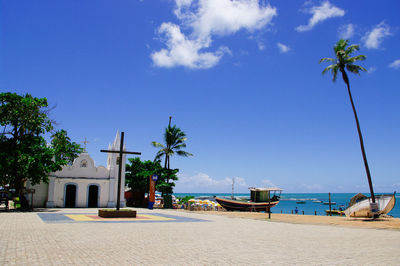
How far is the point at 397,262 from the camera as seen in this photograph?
22.4 feet

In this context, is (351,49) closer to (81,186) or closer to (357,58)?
(357,58)

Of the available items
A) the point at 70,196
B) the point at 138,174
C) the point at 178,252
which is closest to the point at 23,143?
the point at 70,196

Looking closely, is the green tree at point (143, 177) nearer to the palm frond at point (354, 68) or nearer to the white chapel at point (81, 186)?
the white chapel at point (81, 186)

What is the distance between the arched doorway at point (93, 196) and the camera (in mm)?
31575

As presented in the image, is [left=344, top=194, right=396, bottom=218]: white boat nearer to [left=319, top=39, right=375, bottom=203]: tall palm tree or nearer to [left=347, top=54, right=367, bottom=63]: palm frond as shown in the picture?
Result: [left=319, top=39, right=375, bottom=203]: tall palm tree

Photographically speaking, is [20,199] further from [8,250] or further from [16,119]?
[8,250]

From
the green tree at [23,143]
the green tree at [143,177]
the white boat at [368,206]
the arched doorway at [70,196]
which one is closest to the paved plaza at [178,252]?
the green tree at [23,143]

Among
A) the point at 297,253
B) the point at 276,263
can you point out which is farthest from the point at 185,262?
the point at 297,253

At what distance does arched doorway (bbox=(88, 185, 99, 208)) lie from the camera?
104 ft

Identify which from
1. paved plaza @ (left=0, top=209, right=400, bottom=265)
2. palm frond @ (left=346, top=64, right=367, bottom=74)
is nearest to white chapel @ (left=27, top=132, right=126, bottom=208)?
paved plaza @ (left=0, top=209, right=400, bottom=265)

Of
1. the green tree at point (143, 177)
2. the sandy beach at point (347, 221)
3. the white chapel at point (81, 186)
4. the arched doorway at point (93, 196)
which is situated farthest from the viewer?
the green tree at point (143, 177)

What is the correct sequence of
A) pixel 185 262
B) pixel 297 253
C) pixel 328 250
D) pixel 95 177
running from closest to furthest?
pixel 185 262
pixel 297 253
pixel 328 250
pixel 95 177

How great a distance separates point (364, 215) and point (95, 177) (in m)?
26.0

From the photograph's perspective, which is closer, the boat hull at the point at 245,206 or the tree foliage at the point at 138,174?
the tree foliage at the point at 138,174
